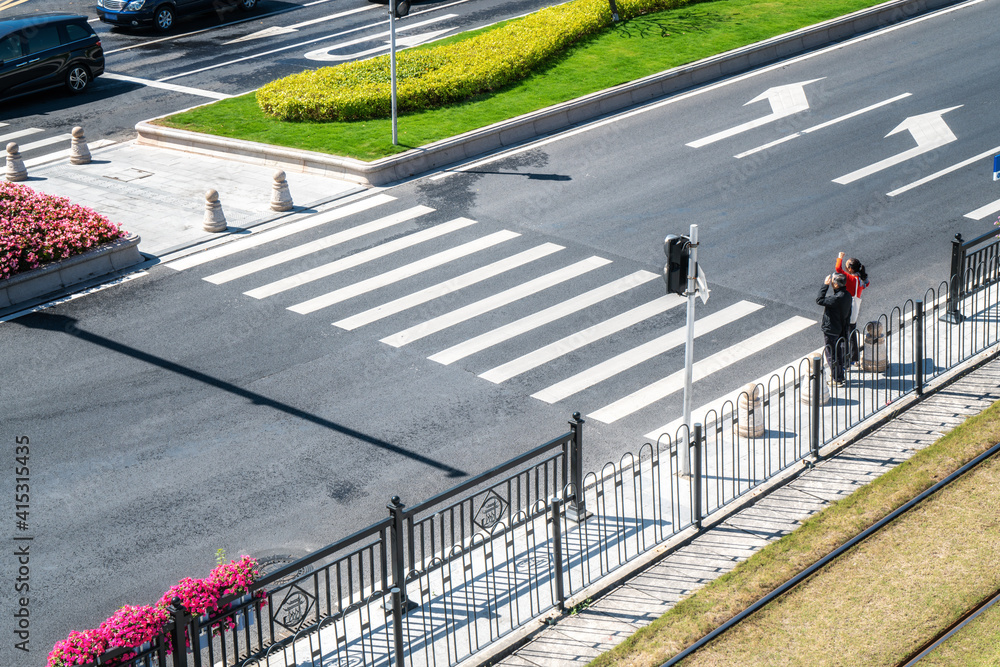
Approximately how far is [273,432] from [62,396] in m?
2.96

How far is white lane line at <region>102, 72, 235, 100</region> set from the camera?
26141 mm

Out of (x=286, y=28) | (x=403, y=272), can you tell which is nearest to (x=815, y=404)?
(x=403, y=272)

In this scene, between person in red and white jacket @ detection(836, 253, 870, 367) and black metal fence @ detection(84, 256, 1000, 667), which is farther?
person in red and white jacket @ detection(836, 253, 870, 367)

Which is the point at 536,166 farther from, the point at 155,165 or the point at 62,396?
the point at 62,396

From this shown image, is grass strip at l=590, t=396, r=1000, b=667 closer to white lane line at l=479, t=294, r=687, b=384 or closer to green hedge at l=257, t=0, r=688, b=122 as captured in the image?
white lane line at l=479, t=294, r=687, b=384

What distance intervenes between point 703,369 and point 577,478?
3.96 meters

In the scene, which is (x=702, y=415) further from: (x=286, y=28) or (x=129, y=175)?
(x=286, y=28)

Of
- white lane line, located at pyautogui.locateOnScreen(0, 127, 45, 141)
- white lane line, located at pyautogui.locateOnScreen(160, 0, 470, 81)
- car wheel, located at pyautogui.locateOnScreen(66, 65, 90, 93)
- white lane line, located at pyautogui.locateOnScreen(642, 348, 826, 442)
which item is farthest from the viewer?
white lane line, located at pyautogui.locateOnScreen(160, 0, 470, 81)

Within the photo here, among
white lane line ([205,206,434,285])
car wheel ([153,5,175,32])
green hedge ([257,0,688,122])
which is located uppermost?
car wheel ([153,5,175,32])

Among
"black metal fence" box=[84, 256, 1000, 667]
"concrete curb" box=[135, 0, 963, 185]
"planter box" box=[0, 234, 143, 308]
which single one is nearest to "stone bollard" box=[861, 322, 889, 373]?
"black metal fence" box=[84, 256, 1000, 667]

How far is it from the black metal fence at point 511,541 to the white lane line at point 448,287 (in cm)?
437

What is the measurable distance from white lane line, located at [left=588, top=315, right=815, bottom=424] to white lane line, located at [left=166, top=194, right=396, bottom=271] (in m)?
7.56

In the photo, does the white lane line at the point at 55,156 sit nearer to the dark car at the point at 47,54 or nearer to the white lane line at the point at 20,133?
the white lane line at the point at 20,133

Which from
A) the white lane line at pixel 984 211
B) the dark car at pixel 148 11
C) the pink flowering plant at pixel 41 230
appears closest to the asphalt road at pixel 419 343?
the white lane line at pixel 984 211
